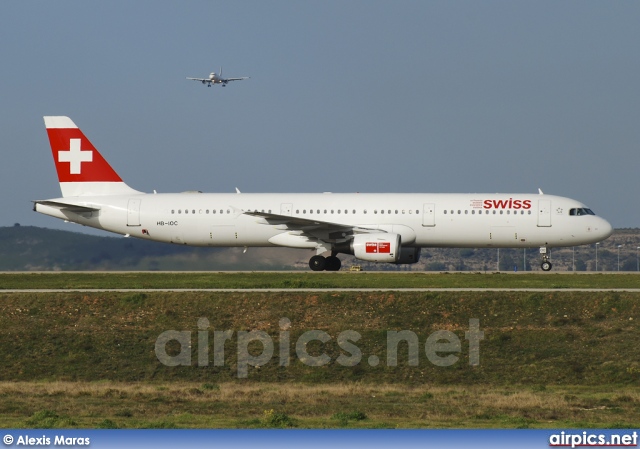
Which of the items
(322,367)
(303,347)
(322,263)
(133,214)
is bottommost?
(322,367)

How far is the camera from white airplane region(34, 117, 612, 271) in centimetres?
4953

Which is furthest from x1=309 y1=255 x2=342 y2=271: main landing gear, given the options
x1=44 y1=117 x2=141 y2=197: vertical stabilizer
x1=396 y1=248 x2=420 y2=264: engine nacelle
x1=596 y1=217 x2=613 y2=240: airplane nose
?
x1=596 y1=217 x2=613 y2=240: airplane nose

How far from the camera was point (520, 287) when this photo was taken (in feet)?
130

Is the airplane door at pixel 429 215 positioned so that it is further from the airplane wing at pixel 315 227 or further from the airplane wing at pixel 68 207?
the airplane wing at pixel 68 207

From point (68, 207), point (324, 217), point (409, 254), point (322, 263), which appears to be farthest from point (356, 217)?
point (68, 207)

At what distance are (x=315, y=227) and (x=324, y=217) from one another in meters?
1.52

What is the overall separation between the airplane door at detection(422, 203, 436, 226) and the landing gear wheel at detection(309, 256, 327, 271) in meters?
5.23

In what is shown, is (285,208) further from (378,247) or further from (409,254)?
(409,254)

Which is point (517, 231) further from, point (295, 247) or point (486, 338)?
point (486, 338)

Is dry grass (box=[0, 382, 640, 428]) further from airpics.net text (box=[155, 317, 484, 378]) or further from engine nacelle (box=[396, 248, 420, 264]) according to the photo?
engine nacelle (box=[396, 248, 420, 264])

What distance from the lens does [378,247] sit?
1892 inches

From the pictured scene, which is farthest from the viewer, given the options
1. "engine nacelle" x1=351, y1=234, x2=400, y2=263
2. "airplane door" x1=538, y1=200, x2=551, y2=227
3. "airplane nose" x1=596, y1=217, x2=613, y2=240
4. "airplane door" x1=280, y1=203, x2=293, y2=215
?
"airplane door" x1=280, y1=203, x2=293, y2=215

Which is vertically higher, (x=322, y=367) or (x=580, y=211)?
(x=580, y=211)

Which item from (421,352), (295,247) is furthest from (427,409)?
(295,247)
